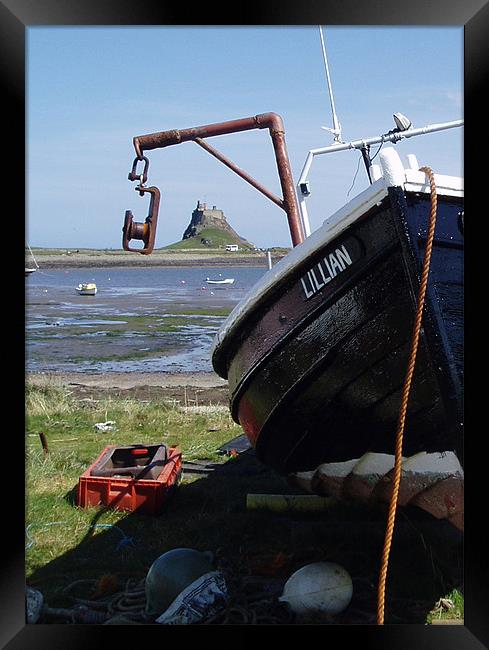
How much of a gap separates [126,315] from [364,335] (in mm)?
2802

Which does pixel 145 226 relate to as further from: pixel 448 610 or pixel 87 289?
pixel 448 610

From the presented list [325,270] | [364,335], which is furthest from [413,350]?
[325,270]

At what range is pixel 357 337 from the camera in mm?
2773

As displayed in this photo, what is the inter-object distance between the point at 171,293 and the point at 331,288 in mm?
2599

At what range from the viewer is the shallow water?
184 inches

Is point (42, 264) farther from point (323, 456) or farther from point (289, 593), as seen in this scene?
point (289, 593)

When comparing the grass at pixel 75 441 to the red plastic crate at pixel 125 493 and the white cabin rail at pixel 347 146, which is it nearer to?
the red plastic crate at pixel 125 493

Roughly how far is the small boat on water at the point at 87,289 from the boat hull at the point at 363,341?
1989 millimetres

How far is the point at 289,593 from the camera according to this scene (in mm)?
3059

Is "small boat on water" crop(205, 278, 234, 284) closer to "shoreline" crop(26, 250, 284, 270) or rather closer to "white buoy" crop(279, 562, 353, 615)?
"shoreline" crop(26, 250, 284, 270)

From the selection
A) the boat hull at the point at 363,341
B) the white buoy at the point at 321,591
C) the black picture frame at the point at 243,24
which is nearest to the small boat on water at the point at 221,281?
the boat hull at the point at 363,341

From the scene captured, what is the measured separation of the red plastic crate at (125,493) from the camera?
12.6ft

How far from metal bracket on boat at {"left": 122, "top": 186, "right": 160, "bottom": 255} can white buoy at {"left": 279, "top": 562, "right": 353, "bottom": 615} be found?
157 centimetres
